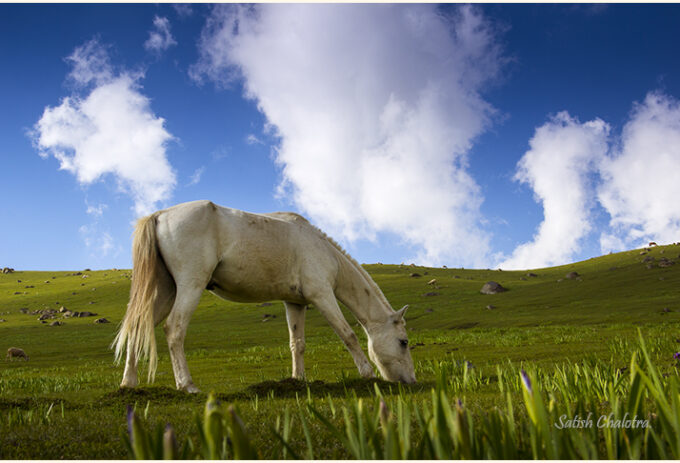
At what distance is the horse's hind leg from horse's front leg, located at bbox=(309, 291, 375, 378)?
6.77 ft

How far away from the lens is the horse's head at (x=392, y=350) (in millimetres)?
7969

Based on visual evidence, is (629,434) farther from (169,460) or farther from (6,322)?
(6,322)

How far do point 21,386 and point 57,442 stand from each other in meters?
7.80

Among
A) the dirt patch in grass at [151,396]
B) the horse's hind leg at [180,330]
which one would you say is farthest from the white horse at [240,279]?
the dirt patch in grass at [151,396]

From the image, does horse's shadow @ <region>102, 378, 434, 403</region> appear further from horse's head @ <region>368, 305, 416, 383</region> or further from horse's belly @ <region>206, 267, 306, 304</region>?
horse's belly @ <region>206, 267, 306, 304</region>

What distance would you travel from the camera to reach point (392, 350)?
815 centimetres

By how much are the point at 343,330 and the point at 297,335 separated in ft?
4.15

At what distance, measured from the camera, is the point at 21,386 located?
30.3 feet

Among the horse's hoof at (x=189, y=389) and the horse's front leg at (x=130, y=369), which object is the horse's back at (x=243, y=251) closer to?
the horse's front leg at (x=130, y=369)

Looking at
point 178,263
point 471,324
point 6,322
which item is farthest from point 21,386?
point 6,322

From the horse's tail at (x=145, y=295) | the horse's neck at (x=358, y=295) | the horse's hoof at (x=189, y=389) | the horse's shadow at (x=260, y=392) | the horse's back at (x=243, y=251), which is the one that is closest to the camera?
the horse's shadow at (x=260, y=392)

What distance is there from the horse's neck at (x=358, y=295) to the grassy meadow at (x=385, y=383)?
120 centimetres

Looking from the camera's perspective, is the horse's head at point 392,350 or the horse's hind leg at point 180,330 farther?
the horse's head at point 392,350

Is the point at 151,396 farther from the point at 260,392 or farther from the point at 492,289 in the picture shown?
the point at 492,289
